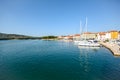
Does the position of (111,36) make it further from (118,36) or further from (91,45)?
(91,45)

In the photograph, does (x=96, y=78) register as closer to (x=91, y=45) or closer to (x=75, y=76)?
(x=75, y=76)

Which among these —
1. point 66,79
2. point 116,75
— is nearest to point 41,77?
point 66,79

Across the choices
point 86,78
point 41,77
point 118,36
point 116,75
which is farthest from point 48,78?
point 118,36

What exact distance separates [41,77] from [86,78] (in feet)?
17.1

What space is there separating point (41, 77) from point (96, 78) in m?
6.33

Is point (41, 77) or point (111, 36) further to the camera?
point (111, 36)

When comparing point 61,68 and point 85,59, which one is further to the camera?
point 85,59

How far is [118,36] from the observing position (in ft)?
357

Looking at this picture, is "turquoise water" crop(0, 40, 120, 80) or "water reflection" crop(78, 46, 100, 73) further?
"water reflection" crop(78, 46, 100, 73)

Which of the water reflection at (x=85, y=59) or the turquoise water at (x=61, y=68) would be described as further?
the water reflection at (x=85, y=59)

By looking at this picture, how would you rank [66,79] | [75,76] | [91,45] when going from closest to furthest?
[66,79] → [75,76] → [91,45]

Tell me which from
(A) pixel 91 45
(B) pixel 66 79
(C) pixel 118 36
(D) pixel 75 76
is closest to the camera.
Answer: (B) pixel 66 79

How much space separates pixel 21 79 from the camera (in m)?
15.0

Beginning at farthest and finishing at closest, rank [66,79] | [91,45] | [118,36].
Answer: [118,36] < [91,45] < [66,79]
